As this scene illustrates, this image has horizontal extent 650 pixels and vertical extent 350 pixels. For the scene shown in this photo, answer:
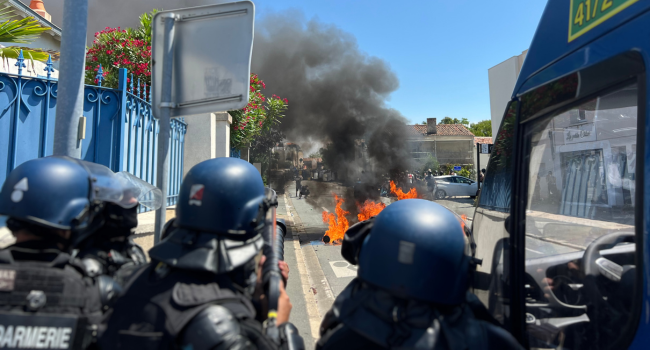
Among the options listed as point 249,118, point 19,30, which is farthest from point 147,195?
point 249,118

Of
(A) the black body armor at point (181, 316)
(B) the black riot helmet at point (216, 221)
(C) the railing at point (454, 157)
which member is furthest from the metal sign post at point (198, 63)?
(C) the railing at point (454, 157)

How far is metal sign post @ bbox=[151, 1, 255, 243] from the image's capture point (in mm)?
1971

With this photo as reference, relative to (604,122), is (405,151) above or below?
above

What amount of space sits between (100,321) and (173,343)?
34 cm

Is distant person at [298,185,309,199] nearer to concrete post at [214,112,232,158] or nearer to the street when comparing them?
the street

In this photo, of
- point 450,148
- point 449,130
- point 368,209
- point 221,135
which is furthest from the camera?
point 449,130

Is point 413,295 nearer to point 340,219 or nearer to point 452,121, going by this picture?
point 340,219

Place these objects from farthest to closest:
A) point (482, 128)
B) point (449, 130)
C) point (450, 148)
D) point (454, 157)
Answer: point (482, 128) → point (449, 130) → point (450, 148) → point (454, 157)

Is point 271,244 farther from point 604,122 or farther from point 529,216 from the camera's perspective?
point 604,122

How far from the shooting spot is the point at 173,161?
5.43 metres

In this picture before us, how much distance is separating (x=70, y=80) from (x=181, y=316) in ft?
6.00

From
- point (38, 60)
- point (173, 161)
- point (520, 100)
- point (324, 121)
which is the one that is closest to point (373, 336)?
point (520, 100)

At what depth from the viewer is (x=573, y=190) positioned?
75.9 inches

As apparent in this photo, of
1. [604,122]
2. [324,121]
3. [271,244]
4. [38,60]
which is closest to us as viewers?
[271,244]
